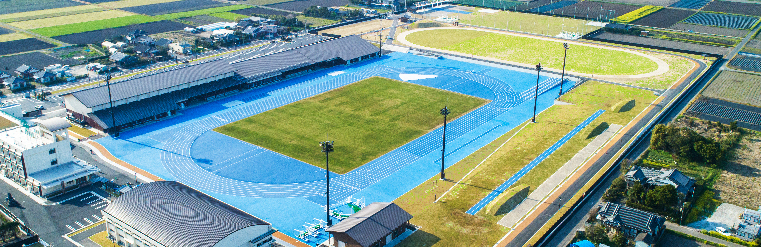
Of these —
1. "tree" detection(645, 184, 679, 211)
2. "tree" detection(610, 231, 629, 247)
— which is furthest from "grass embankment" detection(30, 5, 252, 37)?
"tree" detection(645, 184, 679, 211)

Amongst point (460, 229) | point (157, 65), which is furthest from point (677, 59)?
point (157, 65)

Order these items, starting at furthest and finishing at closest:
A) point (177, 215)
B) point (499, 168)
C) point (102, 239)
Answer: point (499, 168)
point (102, 239)
point (177, 215)

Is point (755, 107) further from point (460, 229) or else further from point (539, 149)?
point (460, 229)

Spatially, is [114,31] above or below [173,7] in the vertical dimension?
below

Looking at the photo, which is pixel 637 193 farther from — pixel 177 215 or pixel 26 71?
pixel 26 71

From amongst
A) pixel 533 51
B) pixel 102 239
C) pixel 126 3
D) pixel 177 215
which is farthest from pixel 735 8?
pixel 126 3

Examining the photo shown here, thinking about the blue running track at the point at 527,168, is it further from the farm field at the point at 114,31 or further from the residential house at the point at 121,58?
the farm field at the point at 114,31

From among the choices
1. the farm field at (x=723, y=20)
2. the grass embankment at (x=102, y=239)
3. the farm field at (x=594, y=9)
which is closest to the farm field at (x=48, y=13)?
the grass embankment at (x=102, y=239)
